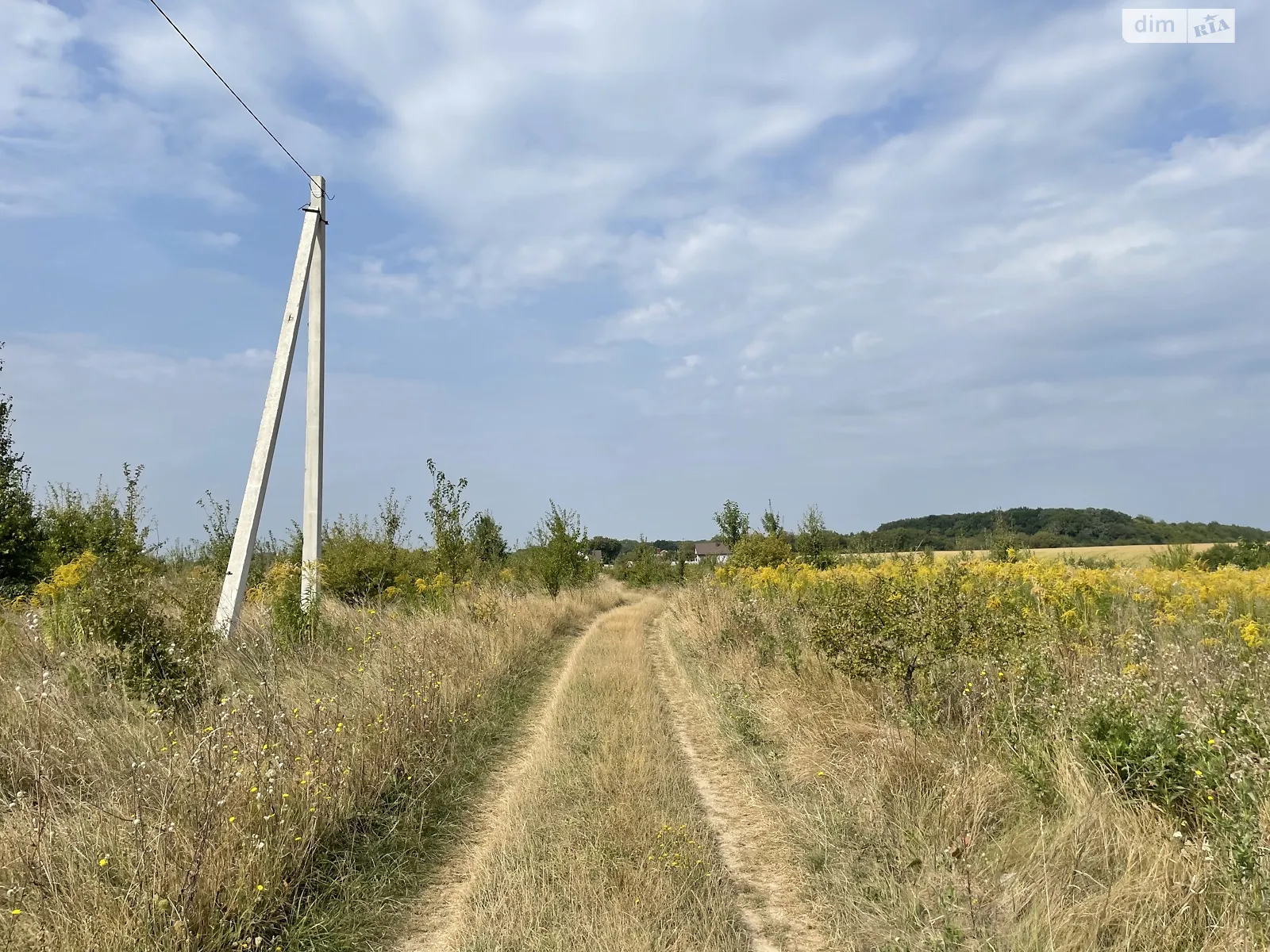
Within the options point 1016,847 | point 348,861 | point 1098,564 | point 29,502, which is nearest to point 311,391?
point 29,502

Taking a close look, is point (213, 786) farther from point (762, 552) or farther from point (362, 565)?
point (762, 552)

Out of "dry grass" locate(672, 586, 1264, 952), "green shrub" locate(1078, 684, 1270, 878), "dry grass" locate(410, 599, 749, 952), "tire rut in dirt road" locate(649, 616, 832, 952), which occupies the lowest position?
"tire rut in dirt road" locate(649, 616, 832, 952)

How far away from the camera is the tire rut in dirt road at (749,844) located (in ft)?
13.9

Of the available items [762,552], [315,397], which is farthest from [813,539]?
[315,397]

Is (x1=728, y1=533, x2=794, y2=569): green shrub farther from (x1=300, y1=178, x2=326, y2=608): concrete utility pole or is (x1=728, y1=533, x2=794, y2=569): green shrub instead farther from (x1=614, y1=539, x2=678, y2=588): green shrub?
(x1=614, y1=539, x2=678, y2=588): green shrub

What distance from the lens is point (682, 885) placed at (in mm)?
4359

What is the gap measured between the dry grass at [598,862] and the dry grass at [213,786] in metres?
0.74

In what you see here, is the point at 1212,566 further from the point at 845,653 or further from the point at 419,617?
the point at 419,617

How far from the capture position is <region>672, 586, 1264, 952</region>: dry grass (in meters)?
3.54

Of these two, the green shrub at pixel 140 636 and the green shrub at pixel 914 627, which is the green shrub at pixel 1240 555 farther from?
the green shrub at pixel 140 636

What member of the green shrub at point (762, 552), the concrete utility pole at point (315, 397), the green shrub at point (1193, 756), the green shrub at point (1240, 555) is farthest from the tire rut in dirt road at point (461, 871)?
the green shrub at point (762, 552)

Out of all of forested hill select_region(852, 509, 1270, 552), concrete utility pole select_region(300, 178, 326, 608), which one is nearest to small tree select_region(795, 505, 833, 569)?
forested hill select_region(852, 509, 1270, 552)

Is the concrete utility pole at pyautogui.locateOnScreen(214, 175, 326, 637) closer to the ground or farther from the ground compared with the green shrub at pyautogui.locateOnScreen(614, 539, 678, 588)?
farther from the ground

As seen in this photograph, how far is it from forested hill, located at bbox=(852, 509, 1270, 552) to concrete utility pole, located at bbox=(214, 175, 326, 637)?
2089 cm
